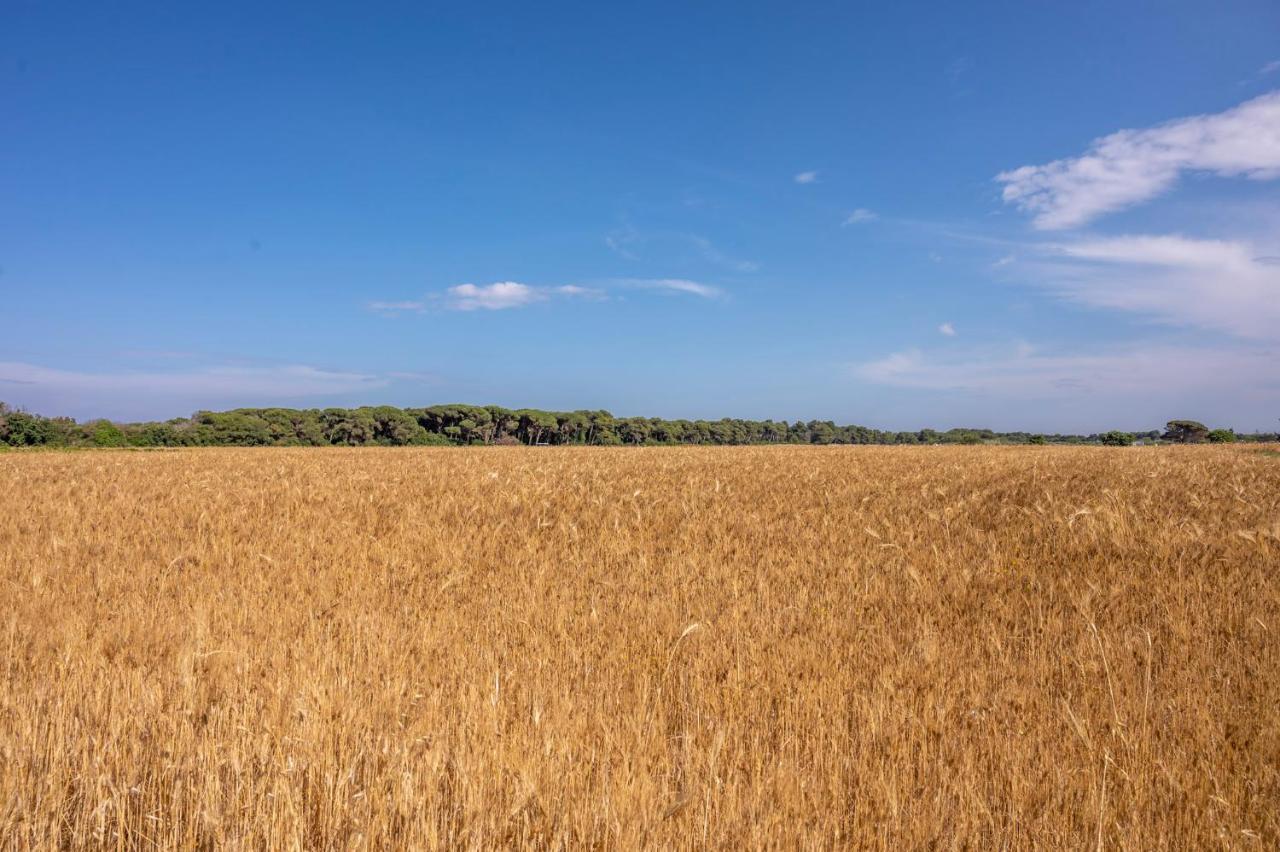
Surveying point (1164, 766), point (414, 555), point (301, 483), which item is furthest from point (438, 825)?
point (301, 483)

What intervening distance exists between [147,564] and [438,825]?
542 centimetres

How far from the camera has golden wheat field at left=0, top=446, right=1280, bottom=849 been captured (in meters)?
2.36

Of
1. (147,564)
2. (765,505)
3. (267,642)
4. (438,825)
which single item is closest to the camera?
(438,825)

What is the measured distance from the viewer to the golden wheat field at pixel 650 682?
7.75 feet

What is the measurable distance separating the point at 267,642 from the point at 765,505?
6398mm

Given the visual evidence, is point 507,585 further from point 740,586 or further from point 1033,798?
point 1033,798

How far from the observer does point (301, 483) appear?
456 inches

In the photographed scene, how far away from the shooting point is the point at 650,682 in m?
3.66

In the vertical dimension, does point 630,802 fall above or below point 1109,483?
below

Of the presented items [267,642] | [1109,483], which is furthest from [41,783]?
[1109,483]

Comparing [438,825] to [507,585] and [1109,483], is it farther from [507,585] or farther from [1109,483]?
[1109,483]

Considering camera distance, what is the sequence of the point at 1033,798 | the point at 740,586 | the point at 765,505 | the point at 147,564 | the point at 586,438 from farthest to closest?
the point at 586,438 < the point at 765,505 < the point at 147,564 < the point at 740,586 < the point at 1033,798

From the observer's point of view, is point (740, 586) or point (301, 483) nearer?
point (740, 586)

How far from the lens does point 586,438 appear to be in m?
84.2
